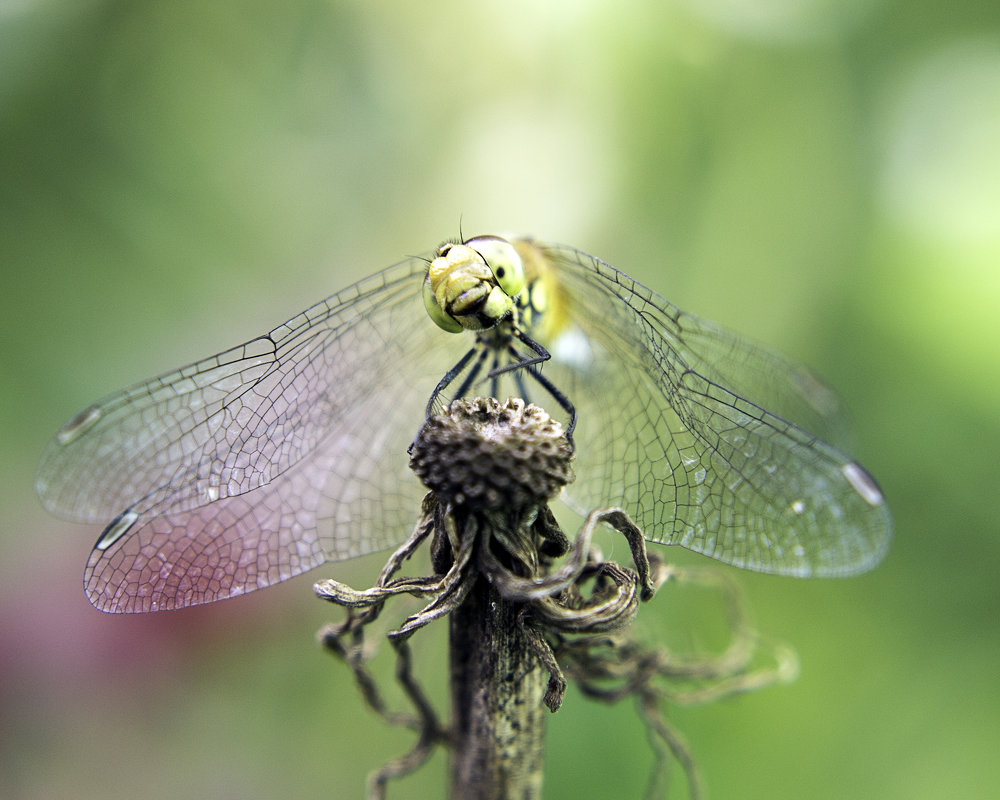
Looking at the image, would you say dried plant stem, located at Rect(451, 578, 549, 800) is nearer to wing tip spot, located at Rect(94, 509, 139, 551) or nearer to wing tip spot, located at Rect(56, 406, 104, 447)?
wing tip spot, located at Rect(94, 509, 139, 551)

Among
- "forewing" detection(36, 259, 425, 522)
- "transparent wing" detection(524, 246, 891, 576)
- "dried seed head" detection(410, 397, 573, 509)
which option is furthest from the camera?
"forewing" detection(36, 259, 425, 522)

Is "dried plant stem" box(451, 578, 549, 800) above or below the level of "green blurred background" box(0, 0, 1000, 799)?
below

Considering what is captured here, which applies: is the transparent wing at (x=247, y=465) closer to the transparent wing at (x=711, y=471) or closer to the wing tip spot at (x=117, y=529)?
the wing tip spot at (x=117, y=529)

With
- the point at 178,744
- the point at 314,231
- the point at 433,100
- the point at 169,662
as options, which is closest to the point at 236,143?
the point at 314,231

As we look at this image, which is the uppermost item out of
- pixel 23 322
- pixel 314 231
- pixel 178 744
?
pixel 314 231

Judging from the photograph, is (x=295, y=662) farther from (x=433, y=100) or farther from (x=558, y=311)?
(x=433, y=100)

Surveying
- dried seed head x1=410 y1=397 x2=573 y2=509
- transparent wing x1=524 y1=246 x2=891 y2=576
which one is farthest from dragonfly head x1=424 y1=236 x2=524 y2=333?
dried seed head x1=410 y1=397 x2=573 y2=509
